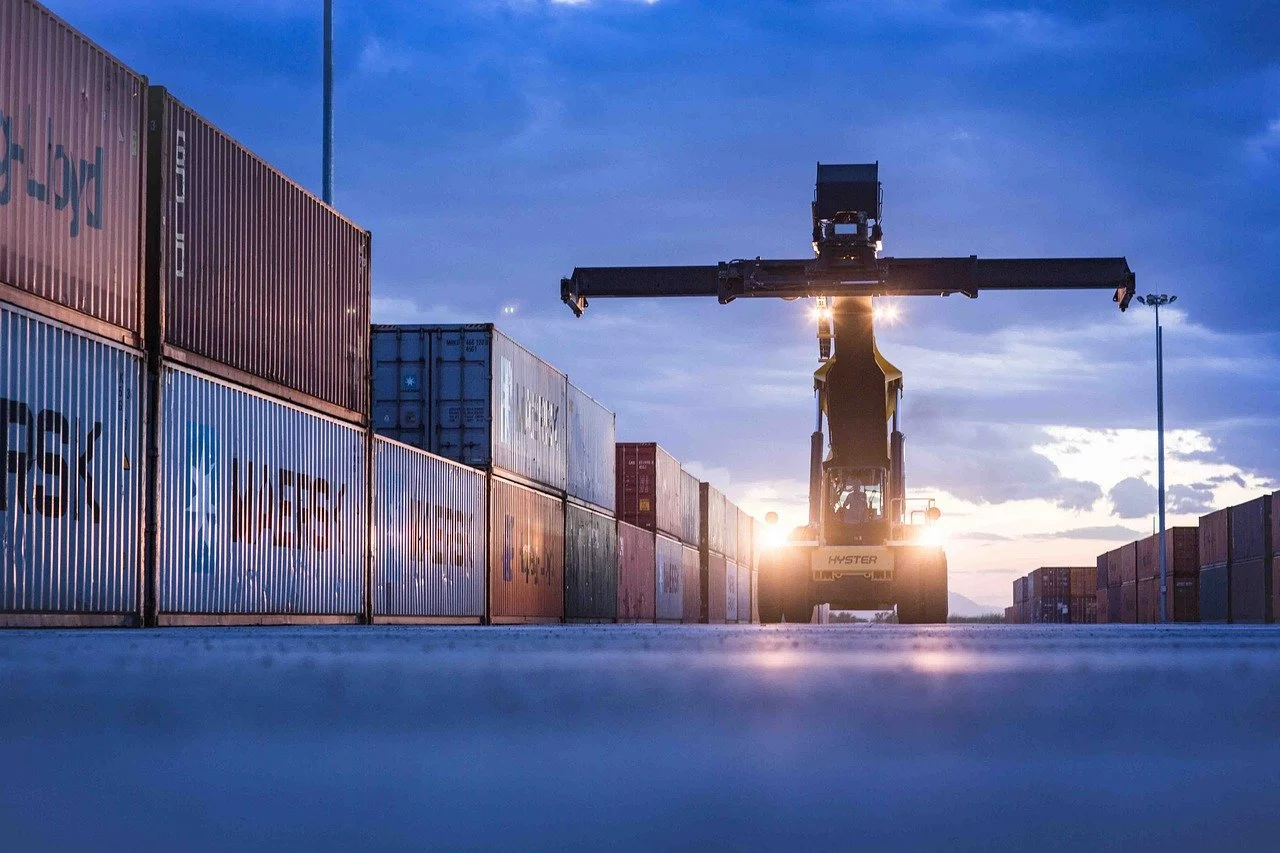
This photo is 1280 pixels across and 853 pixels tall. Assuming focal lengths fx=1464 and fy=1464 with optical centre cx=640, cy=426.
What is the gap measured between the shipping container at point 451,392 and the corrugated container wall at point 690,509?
2158cm

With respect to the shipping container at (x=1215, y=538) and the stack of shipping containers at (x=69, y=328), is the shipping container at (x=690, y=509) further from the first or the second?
the stack of shipping containers at (x=69, y=328)

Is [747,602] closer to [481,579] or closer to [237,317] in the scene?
[481,579]

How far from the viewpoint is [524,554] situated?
1299 inches

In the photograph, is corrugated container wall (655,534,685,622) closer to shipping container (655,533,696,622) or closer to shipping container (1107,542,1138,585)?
shipping container (655,533,696,622)

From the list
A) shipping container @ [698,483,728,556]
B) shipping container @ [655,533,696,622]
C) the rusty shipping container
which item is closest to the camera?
shipping container @ [655,533,696,622]

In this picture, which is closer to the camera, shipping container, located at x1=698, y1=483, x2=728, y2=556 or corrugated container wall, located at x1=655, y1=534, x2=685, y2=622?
corrugated container wall, located at x1=655, y1=534, x2=685, y2=622

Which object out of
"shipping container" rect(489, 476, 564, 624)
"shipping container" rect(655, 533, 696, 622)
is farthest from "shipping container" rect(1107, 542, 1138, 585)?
"shipping container" rect(489, 476, 564, 624)

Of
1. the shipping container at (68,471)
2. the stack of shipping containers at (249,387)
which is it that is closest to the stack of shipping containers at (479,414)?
the stack of shipping containers at (249,387)

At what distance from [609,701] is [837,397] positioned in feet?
61.1

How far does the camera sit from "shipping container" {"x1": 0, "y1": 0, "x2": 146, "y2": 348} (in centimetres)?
1522

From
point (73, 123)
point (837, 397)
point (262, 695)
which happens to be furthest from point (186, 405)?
point (262, 695)

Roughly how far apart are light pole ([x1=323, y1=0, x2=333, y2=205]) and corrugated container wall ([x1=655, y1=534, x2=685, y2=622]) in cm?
2329

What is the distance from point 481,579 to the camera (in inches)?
1190

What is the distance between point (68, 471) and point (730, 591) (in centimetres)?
5191
